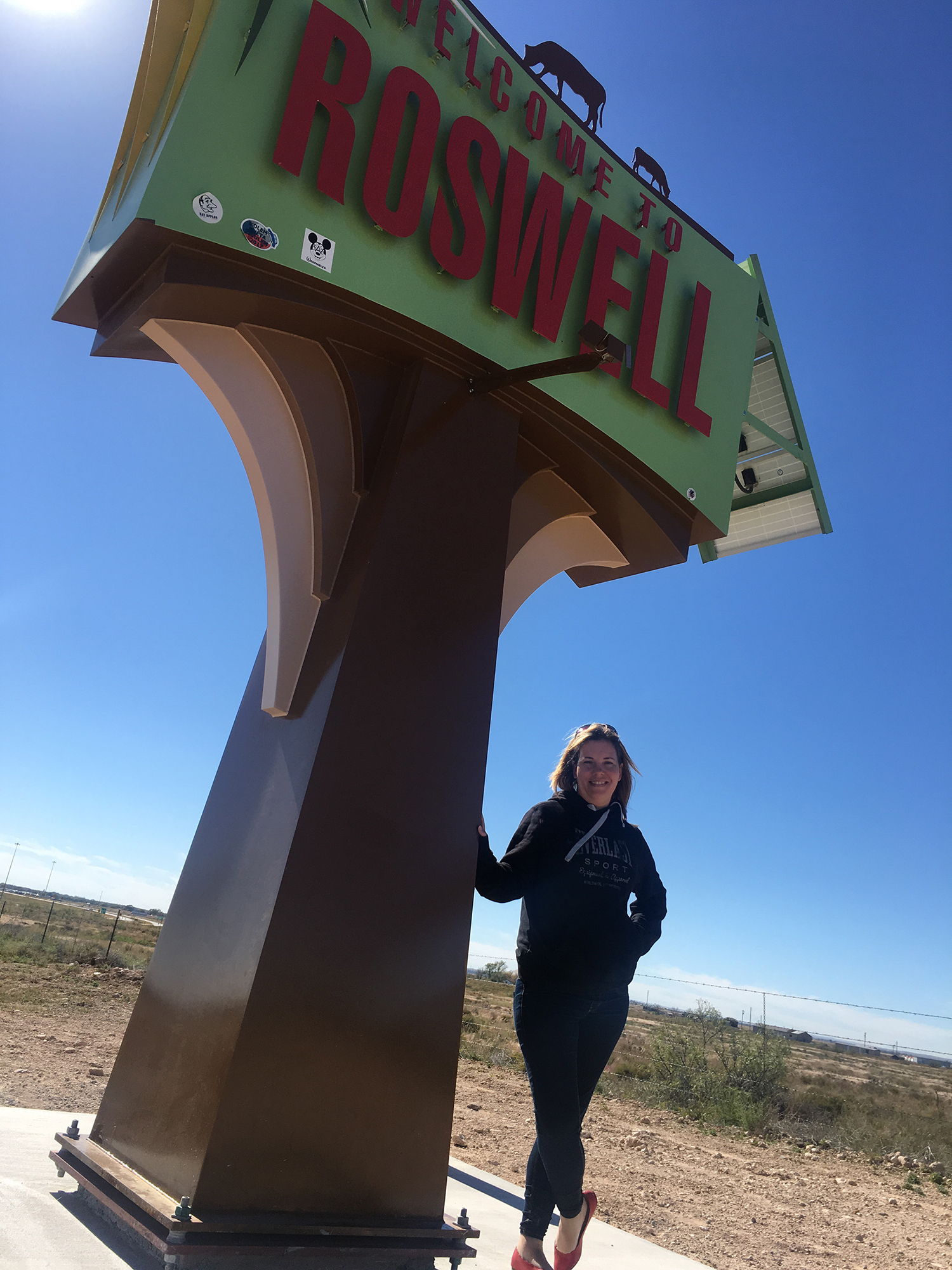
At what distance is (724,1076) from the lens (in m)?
13.2

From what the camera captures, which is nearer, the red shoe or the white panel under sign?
the red shoe

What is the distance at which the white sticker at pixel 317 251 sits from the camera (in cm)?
334

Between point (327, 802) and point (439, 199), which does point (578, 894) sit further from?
point (439, 199)

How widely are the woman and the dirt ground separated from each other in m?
2.60

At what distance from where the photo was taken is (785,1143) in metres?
10.1

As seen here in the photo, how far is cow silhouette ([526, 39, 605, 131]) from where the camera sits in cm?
491

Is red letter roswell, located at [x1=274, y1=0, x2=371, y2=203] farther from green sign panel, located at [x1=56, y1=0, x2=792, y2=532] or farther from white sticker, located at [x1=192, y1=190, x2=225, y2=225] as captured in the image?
white sticker, located at [x1=192, y1=190, x2=225, y2=225]

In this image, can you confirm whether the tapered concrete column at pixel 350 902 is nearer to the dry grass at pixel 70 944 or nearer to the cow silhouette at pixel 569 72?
the cow silhouette at pixel 569 72

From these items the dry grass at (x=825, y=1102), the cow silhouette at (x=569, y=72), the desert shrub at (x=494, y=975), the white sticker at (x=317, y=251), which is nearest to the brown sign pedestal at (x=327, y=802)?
Answer: the white sticker at (x=317, y=251)

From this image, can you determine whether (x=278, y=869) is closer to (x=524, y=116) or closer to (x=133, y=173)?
(x=133, y=173)

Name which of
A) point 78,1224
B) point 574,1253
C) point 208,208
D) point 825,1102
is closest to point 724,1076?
point 825,1102

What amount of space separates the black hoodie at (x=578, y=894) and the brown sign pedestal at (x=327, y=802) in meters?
0.41

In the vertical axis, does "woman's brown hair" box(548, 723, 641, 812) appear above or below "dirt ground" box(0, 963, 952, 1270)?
above

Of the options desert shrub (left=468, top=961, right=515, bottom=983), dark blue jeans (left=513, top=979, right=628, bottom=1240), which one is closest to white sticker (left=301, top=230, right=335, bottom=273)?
dark blue jeans (left=513, top=979, right=628, bottom=1240)
